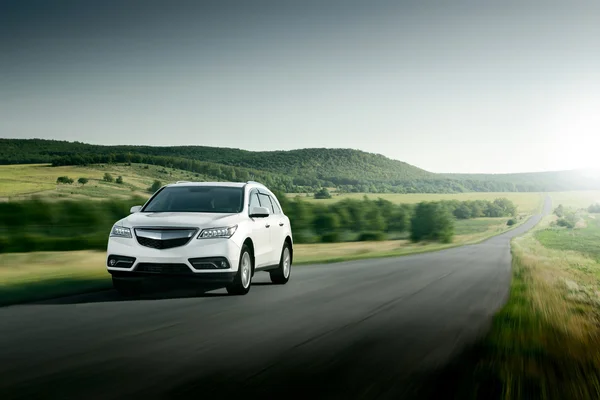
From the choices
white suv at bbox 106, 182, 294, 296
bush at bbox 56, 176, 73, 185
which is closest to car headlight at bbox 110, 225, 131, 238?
white suv at bbox 106, 182, 294, 296

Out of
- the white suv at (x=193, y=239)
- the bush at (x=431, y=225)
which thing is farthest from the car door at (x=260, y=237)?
the bush at (x=431, y=225)

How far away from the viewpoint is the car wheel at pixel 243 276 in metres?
12.6

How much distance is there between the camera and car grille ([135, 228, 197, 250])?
1200 centimetres

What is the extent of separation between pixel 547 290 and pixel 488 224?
153 metres

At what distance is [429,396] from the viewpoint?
5.82 metres

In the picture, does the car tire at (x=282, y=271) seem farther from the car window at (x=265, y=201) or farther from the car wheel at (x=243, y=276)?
the car wheel at (x=243, y=276)

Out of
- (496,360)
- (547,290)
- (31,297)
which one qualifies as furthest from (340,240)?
(496,360)

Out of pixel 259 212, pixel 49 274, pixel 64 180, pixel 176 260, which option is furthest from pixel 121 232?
Answer: pixel 64 180

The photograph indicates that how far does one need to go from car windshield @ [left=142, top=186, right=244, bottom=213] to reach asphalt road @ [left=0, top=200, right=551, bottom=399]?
5.34ft

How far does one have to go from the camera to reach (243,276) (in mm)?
12898

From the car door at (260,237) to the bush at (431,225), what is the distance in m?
77.8

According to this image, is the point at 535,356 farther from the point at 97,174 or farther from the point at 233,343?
the point at 97,174

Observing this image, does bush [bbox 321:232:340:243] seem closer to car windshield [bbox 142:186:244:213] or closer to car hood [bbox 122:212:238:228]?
car windshield [bbox 142:186:244:213]

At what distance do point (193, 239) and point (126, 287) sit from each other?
1637mm
